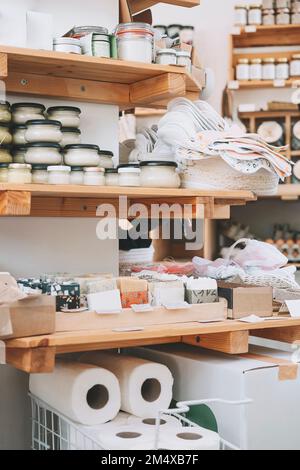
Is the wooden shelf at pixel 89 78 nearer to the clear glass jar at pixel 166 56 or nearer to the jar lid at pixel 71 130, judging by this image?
the clear glass jar at pixel 166 56

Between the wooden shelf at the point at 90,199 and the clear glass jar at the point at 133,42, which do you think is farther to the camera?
the clear glass jar at the point at 133,42

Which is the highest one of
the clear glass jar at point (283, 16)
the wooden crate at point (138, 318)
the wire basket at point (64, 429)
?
the clear glass jar at point (283, 16)

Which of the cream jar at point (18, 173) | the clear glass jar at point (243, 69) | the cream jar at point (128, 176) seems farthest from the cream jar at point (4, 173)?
the clear glass jar at point (243, 69)

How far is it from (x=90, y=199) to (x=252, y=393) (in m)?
0.80

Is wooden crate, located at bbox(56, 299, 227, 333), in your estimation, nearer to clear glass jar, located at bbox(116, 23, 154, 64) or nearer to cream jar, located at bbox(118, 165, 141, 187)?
cream jar, located at bbox(118, 165, 141, 187)

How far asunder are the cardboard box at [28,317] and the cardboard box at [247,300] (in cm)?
56

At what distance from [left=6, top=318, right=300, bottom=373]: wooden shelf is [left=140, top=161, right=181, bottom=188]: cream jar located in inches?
16.1

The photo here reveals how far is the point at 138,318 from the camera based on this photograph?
1.91 metres

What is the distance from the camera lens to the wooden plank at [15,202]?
1771 mm

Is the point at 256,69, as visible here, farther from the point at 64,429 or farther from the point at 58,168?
the point at 64,429

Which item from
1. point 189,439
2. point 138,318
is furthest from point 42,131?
point 189,439

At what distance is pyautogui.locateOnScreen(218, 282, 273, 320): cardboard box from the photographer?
80.5 inches

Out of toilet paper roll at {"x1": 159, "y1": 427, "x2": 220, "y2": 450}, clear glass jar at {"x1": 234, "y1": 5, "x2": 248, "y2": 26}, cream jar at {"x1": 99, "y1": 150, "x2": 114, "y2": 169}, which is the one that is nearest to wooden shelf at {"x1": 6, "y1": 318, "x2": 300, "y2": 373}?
toilet paper roll at {"x1": 159, "y1": 427, "x2": 220, "y2": 450}
